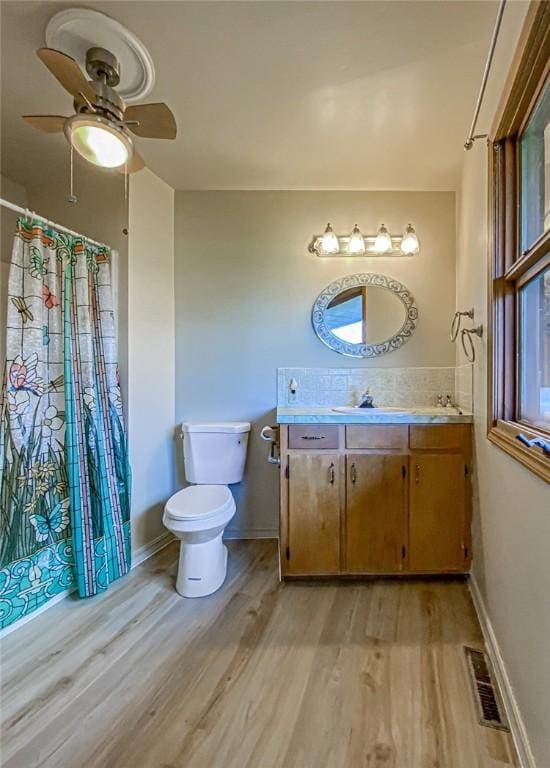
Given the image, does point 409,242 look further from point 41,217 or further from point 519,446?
point 41,217

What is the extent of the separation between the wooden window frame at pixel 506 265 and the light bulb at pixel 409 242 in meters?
0.74

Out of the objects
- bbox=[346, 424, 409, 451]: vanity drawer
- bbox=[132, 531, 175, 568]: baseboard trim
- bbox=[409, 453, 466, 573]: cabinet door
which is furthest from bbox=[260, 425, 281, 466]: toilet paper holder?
bbox=[132, 531, 175, 568]: baseboard trim

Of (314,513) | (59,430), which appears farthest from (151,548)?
(314,513)

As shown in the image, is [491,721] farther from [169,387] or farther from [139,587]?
[169,387]

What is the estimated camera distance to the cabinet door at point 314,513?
1914 millimetres

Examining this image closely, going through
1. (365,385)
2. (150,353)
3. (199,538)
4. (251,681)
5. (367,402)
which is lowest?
(251,681)

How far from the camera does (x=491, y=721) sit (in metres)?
1.16

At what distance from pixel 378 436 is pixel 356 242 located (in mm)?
1283

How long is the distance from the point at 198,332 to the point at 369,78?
165 cm

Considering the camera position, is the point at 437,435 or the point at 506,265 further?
the point at 437,435

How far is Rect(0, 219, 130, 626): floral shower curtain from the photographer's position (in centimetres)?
163

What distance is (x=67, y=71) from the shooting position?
3.84ft

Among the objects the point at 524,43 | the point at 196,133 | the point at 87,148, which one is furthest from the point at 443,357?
the point at 87,148

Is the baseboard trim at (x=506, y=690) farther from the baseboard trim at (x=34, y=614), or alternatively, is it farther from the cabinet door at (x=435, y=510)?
the baseboard trim at (x=34, y=614)
